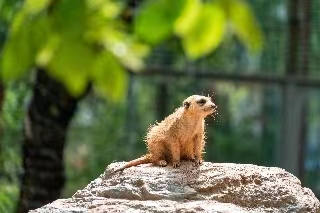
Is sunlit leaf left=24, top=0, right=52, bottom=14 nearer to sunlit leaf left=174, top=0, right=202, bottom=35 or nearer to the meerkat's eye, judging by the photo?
sunlit leaf left=174, top=0, right=202, bottom=35

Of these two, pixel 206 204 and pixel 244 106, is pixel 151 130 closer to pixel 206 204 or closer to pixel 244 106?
pixel 206 204

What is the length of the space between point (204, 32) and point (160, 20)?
46 mm

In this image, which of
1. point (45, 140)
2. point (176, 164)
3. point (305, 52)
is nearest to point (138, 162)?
point (176, 164)

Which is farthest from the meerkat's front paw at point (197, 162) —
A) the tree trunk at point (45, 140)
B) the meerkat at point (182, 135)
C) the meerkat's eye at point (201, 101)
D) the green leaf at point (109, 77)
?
the green leaf at point (109, 77)

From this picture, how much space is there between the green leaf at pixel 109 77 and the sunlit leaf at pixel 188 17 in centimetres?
8

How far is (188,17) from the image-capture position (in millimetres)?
733

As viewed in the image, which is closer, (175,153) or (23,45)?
(23,45)

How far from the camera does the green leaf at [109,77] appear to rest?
0.76 metres

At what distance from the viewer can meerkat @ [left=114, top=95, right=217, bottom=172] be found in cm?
324

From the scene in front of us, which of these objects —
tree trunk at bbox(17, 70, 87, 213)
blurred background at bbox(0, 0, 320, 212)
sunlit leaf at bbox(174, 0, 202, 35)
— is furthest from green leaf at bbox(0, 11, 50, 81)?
blurred background at bbox(0, 0, 320, 212)

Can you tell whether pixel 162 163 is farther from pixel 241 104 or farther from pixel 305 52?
pixel 305 52

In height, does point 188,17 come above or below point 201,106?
below

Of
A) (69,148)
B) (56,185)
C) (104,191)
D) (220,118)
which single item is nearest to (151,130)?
(104,191)

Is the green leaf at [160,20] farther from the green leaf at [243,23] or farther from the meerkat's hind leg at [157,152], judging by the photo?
the meerkat's hind leg at [157,152]
